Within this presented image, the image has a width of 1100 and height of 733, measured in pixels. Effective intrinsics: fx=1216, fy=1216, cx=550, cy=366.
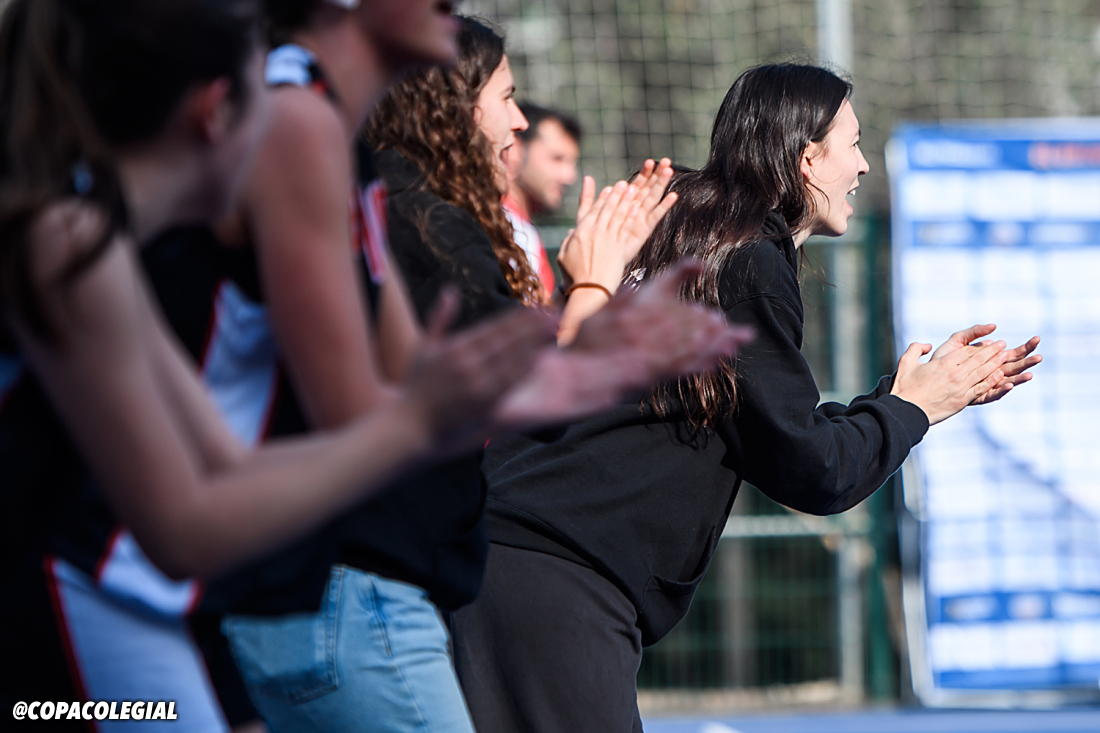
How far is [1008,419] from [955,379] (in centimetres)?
327

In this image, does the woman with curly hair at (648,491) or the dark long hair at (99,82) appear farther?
the woman with curly hair at (648,491)

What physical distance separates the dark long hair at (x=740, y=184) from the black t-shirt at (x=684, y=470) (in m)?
0.04

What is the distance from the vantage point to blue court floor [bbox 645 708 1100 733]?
5324mm

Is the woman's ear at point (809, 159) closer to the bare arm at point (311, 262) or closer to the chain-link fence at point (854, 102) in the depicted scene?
the bare arm at point (311, 262)

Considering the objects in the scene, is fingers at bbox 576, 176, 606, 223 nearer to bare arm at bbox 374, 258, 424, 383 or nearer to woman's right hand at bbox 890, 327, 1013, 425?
bare arm at bbox 374, 258, 424, 383

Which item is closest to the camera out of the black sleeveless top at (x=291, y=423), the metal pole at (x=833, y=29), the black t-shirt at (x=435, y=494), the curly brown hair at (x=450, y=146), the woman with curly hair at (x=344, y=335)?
the woman with curly hair at (x=344, y=335)

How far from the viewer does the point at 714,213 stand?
2510mm

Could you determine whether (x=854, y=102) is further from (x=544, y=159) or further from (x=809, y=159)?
(x=809, y=159)

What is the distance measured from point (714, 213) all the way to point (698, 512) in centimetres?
62

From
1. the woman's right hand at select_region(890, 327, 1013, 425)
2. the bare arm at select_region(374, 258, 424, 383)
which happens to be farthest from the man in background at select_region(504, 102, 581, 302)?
the bare arm at select_region(374, 258, 424, 383)

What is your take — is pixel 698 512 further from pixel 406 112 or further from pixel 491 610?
pixel 406 112

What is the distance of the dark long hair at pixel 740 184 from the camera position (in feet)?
7.86

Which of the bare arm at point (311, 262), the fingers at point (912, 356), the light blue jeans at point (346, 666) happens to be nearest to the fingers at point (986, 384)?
the fingers at point (912, 356)

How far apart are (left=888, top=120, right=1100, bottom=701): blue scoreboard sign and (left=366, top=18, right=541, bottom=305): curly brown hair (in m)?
3.91
